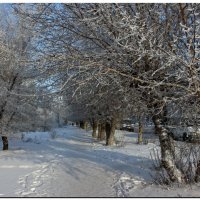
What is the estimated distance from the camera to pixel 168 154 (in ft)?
35.7

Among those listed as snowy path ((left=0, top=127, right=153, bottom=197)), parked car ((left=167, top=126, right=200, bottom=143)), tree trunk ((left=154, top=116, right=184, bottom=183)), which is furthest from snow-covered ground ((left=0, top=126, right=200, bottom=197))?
parked car ((left=167, top=126, right=200, bottom=143))

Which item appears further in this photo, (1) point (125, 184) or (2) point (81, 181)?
(2) point (81, 181)

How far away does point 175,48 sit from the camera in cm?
800

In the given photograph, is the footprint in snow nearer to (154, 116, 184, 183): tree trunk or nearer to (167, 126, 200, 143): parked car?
(154, 116, 184, 183): tree trunk

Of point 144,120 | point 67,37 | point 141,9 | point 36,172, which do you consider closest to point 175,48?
point 141,9

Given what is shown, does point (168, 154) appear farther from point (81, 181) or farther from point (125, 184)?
point (81, 181)

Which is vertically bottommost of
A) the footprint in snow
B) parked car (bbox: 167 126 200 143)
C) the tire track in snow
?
the tire track in snow

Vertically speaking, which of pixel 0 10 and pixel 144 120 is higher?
pixel 0 10

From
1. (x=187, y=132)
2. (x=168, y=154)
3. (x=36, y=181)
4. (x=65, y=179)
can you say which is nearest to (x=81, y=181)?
(x=65, y=179)

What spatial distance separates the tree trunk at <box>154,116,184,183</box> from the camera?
10.4 metres

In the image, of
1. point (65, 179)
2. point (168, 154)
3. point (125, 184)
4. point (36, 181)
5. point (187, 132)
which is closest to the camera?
point (187, 132)

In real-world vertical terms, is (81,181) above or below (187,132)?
below

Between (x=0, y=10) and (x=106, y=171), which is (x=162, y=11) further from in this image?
(x=0, y=10)

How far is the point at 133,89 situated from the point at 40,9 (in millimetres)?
3078
